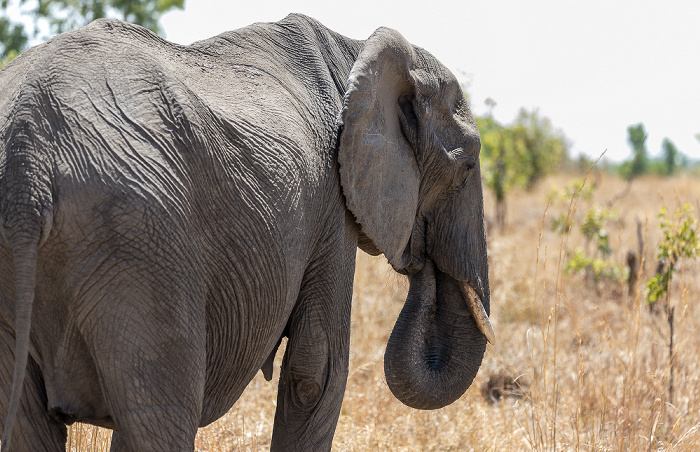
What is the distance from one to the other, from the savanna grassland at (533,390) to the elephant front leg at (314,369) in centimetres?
94

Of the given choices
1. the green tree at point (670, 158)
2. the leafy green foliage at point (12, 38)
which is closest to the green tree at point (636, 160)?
the green tree at point (670, 158)

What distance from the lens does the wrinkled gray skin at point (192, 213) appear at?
186 centimetres

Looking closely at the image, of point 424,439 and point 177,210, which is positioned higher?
point 177,210

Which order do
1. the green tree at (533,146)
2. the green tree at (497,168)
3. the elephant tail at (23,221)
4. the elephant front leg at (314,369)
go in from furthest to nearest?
the green tree at (533,146) → the green tree at (497,168) → the elephant front leg at (314,369) → the elephant tail at (23,221)

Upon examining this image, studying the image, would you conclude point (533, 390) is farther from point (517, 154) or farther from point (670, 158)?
point (670, 158)

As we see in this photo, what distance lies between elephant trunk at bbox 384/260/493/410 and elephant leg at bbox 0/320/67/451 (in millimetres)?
1529

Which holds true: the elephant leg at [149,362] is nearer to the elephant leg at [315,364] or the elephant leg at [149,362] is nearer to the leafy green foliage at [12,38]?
the elephant leg at [315,364]

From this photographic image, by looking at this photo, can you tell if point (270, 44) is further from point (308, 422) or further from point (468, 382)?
point (468, 382)

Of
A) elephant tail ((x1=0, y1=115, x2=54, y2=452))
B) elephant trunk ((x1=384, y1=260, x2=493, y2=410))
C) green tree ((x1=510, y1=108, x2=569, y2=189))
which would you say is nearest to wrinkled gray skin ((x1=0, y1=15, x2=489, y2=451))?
elephant tail ((x1=0, y1=115, x2=54, y2=452))

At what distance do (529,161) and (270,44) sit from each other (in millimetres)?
15911

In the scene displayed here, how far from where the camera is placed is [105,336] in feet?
6.18

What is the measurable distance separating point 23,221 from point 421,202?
187 cm

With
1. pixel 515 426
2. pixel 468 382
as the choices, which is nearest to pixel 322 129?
pixel 468 382

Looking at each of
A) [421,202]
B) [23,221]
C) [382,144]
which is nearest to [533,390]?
[421,202]
